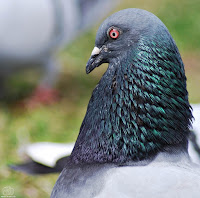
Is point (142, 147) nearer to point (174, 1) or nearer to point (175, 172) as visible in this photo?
point (175, 172)

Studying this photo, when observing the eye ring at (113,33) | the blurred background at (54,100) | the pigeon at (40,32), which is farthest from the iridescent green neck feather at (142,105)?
the pigeon at (40,32)

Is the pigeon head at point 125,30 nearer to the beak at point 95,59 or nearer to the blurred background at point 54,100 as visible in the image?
the beak at point 95,59

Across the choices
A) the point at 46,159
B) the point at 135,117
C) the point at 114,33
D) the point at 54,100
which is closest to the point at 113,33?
the point at 114,33

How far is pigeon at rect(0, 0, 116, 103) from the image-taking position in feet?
15.3

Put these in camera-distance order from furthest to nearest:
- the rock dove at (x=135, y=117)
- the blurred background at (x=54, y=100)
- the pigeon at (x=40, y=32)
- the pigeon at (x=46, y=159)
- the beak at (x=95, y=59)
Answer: the pigeon at (x=40, y=32) → the blurred background at (x=54, y=100) → the pigeon at (x=46, y=159) → the beak at (x=95, y=59) → the rock dove at (x=135, y=117)

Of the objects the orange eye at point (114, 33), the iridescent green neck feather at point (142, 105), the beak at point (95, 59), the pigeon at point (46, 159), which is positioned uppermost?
the orange eye at point (114, 33)

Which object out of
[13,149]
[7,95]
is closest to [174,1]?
[7,95]

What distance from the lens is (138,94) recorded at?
234cm

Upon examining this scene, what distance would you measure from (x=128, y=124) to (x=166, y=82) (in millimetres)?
277

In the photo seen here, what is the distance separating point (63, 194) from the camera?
239 centimetres

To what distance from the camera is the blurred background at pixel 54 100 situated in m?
3.85

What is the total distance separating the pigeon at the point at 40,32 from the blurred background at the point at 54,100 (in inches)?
1.6

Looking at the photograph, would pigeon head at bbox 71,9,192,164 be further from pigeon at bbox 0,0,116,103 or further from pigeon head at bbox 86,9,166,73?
pigeon at bbox 0,0,116,103

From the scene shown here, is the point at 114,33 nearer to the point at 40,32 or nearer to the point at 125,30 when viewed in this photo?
the point at 125,30
